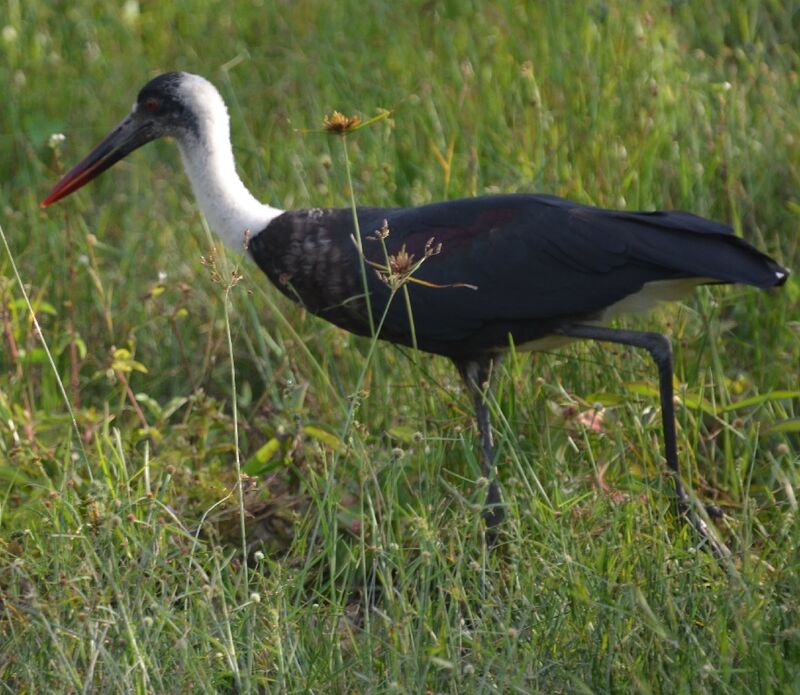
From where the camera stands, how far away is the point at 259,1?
6.40 metres

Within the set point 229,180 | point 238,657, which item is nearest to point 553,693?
point 238,657

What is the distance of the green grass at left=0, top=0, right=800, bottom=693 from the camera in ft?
8.32

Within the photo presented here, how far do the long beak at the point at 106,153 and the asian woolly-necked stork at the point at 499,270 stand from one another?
514 mm

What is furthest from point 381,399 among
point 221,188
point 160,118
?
point 160,118

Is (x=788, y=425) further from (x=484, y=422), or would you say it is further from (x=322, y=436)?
(x=322, y=436)

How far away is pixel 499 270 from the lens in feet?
11.5

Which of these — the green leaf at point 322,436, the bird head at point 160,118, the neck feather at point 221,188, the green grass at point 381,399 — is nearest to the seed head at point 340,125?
the green grass at point 381,399

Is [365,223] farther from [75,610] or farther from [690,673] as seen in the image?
[690,673]

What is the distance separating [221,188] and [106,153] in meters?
0.48

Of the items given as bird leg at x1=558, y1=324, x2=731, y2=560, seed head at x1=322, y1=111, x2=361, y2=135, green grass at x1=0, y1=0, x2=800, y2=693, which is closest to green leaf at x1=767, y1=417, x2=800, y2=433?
green grass at x1=0, y1=0, x2=800, y2=693

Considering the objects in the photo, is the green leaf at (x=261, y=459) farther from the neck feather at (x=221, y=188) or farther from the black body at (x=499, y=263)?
the neck feather at (x=221, y=188)

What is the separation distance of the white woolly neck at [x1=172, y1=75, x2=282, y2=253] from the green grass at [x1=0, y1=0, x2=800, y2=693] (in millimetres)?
161

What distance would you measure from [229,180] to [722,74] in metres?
1.99

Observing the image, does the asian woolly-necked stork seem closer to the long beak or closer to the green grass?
the green grass
